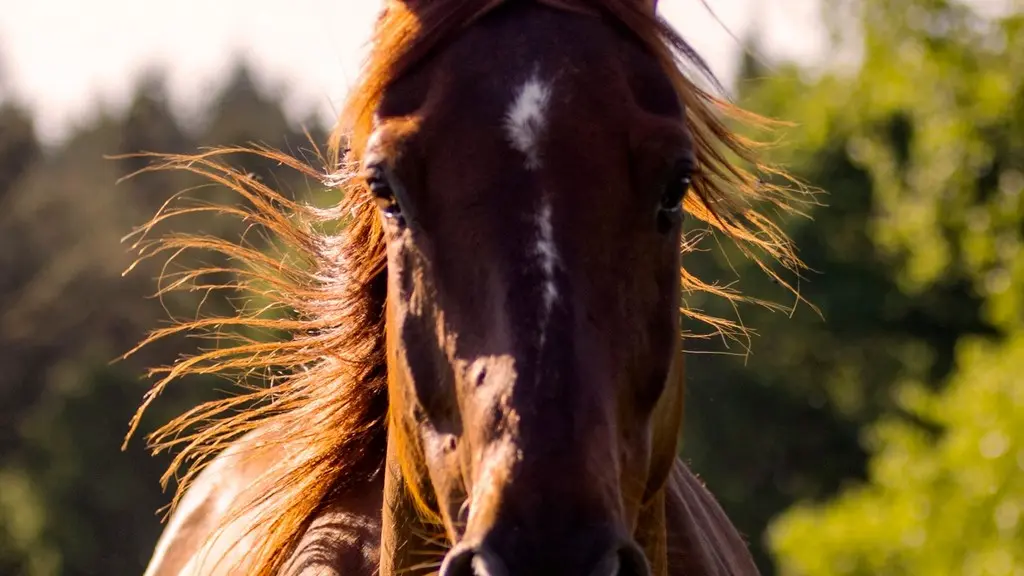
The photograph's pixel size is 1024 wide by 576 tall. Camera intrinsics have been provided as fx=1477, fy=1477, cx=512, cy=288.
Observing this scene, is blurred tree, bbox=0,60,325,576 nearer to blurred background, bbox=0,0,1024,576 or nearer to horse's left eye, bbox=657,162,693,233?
blurred background, bbox=0,0,1024,576

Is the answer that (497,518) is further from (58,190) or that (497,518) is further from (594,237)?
(58,190)

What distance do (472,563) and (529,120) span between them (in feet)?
2.91

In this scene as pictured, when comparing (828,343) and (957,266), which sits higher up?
(957,266)

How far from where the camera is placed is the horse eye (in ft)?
10.2

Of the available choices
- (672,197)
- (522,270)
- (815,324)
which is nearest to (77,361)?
(815,324)

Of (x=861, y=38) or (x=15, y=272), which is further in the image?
(x=15, y=272)

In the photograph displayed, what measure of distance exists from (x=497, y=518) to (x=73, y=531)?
33382 mm

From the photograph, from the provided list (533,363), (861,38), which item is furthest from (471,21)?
(861,38)

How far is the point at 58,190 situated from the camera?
163 feet

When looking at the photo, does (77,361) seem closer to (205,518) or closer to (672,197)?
(205,518)

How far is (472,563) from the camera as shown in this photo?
2617 millimetres

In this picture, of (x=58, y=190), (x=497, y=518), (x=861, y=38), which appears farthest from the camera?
(x=58, y=190)

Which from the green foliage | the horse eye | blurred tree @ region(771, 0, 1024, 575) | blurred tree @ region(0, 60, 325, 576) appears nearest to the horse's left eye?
the horse eye

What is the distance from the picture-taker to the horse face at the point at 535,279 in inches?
105
